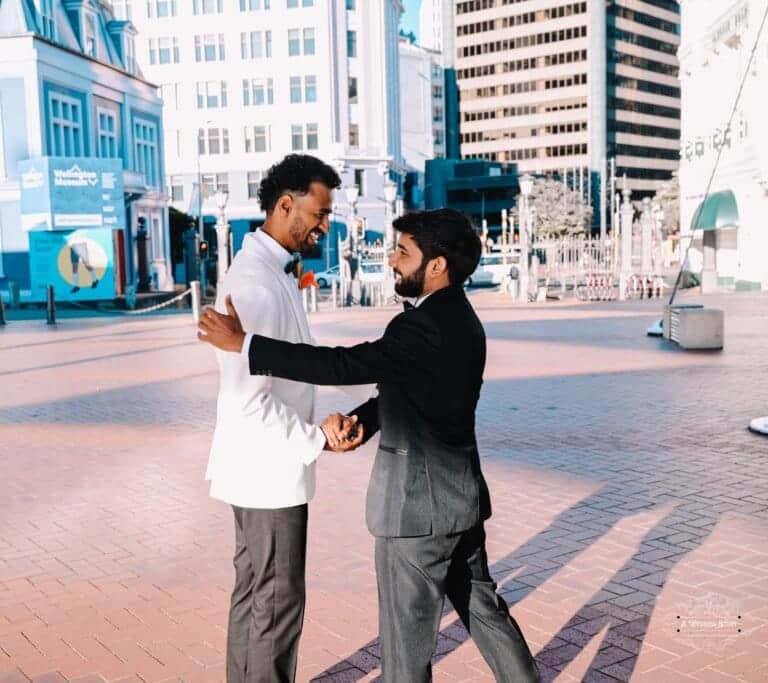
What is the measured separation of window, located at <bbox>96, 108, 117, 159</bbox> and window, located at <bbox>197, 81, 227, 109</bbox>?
22.4m

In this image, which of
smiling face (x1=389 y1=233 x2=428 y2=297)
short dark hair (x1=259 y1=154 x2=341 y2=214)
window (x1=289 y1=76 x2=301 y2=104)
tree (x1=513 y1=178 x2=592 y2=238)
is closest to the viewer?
smiling face (x1=389 y1=233 x2=428 y2=297)

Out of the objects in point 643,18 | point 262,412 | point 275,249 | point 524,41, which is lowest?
point 262,412

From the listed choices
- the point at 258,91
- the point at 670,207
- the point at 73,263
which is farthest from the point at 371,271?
the point at 670,207

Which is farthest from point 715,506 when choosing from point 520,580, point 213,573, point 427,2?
point 427,2

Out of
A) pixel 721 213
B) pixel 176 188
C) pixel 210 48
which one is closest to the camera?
pixel 721 213

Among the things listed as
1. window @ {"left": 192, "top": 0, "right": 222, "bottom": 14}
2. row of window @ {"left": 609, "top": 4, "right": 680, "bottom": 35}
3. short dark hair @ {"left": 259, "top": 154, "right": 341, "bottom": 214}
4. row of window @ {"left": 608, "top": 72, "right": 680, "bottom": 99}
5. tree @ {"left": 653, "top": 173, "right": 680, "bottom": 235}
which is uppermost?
row of window @ {"left": 609, "top": 4, "right": 680, "bottom": 35}

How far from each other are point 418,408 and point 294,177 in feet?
2.95

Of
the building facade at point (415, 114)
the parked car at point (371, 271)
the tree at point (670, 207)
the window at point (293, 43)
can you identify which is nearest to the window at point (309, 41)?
the window at point (293, 43)

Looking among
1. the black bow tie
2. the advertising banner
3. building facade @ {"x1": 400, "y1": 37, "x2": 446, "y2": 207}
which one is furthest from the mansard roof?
building facade @ {"x1": 400, "y1": 37, "x2": 446, "y2": 207}

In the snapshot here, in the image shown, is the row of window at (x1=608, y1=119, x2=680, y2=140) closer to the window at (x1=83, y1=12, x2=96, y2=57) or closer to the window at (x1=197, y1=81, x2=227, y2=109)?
the window at (x1=197, y1=81, x2=227, y2=109)

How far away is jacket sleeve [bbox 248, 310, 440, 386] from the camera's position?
2.96m

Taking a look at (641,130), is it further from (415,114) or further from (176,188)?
(176,188)

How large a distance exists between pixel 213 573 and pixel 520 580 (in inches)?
64.9

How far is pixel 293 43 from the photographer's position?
2376 inches
